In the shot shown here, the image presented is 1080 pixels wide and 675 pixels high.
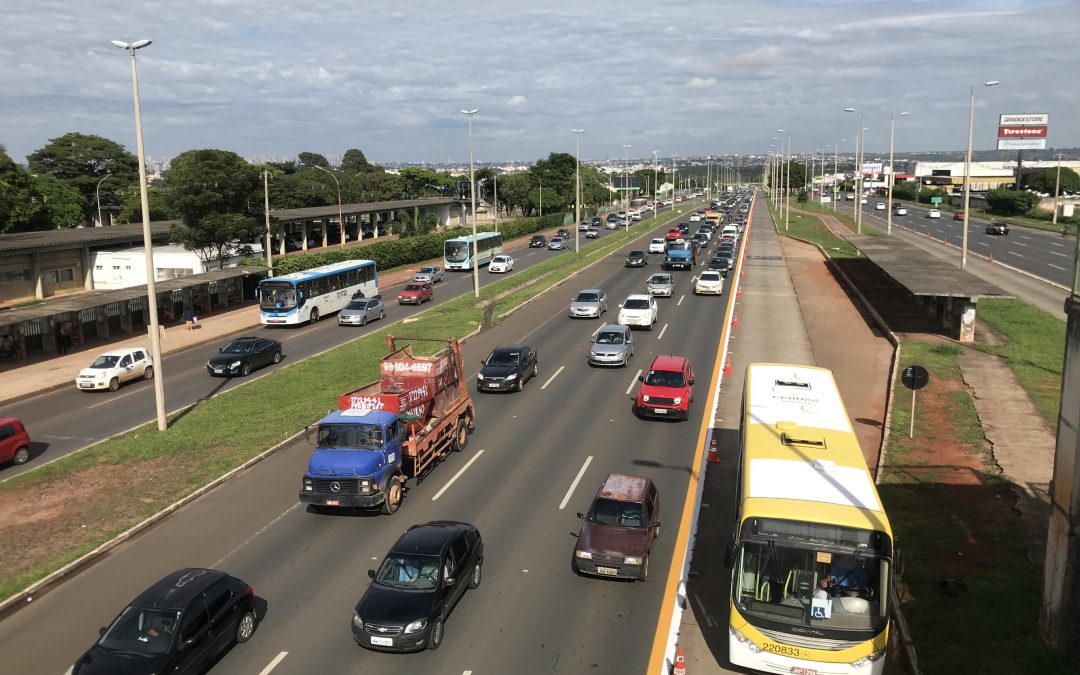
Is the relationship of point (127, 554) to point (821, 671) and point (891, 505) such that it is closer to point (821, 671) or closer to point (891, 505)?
point (821, 671)

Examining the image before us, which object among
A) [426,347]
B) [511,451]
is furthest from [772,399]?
[426,347]

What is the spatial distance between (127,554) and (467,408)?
10669 millimetres

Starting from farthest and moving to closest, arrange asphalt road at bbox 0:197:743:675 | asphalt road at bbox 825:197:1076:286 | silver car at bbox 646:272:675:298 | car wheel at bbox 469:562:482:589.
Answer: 1. asphalt road at bbox 825:197:1076:286
2. silver car at bbox 646:272:675:298
3. car wheel at bbox 469:562:482:589
4. asphalt road at bbox 0:197:743:675

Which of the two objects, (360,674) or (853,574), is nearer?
(853,574)

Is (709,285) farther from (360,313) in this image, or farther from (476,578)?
(476,578)

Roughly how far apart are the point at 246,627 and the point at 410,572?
3166 millimetres

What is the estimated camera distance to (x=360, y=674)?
1337cm

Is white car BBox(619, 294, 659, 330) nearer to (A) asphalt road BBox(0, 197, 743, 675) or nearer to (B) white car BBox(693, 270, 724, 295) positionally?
(B) white car BBox(693, 270, 724, 295)

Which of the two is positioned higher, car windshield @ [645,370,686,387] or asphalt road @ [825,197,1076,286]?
asphalt road @ [825,197,1076,286]

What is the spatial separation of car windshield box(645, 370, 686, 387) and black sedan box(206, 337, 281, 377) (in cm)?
1978

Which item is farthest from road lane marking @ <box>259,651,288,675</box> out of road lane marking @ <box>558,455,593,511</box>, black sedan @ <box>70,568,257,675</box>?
road lane marking @ <box>558,455,593,511</box>

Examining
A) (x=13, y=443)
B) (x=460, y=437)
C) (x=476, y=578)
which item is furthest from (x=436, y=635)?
(x=13, y=443)

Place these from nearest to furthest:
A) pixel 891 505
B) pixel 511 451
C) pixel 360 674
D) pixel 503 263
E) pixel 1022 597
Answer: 1. pixel 360 674
2. pixel 1022 597
3. pixel 891 505
4. pixel 511 451
5. pixel 503 263

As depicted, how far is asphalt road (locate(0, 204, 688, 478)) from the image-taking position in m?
28.5
